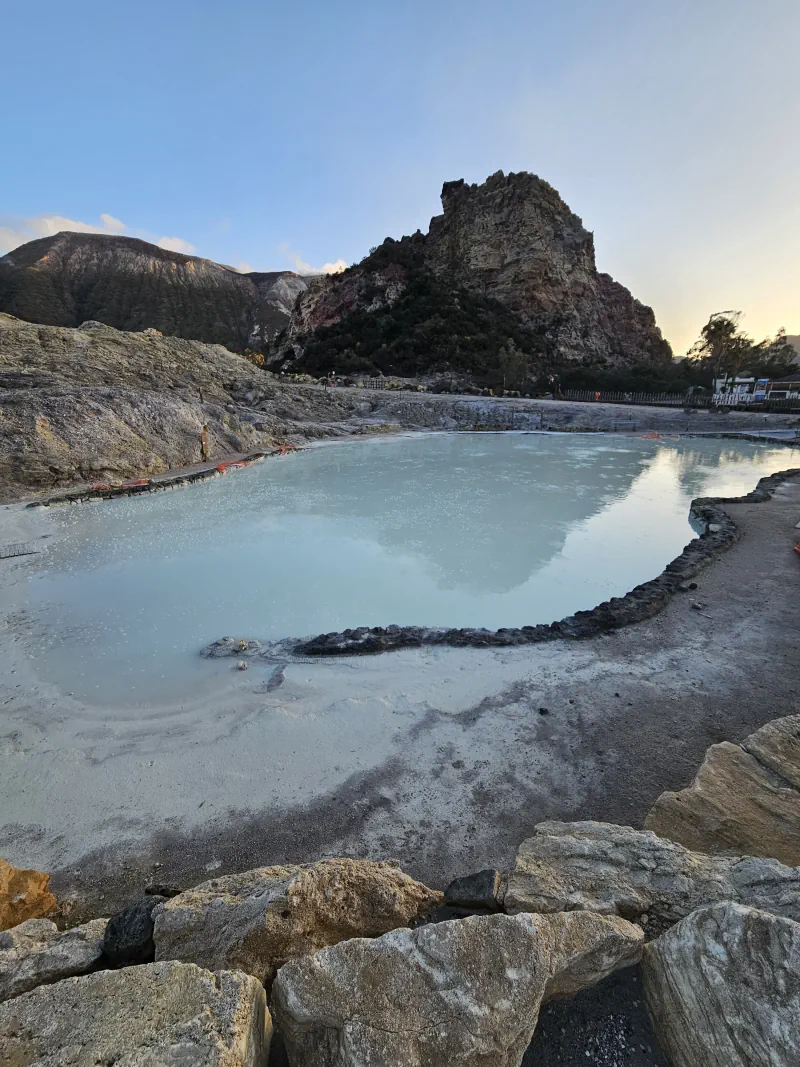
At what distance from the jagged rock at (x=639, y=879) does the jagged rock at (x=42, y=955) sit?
1.41m

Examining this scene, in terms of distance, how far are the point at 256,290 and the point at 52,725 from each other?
114143mm

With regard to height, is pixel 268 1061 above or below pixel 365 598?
above

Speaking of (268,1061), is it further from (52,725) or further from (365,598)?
(365,598)

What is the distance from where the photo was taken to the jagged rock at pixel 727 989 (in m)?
1.09

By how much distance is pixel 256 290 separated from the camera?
331 ft

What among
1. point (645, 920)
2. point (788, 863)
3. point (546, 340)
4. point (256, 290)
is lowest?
point (788, 863)

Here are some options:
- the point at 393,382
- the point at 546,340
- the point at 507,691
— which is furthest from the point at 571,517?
the point at 546,340

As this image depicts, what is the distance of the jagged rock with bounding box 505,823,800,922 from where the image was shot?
5.20 ft

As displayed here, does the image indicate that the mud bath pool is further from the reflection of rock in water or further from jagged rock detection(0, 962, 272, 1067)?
jagged rock detection(0, 962, 272, 1067)

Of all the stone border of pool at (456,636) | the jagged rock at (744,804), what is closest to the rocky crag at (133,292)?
the stone border of pool at (456,636)

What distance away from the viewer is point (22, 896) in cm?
204

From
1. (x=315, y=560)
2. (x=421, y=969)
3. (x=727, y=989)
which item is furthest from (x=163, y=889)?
(x=315, y=560)

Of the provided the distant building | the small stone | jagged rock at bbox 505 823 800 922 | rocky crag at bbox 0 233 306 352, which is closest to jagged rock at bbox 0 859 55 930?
the small stone

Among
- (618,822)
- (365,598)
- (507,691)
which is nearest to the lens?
(618,822)
